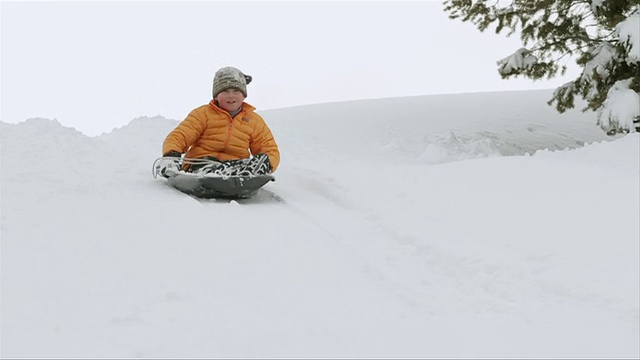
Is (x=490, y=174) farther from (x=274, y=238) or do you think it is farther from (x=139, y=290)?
(x=139, y=290)

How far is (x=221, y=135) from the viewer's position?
6199mm

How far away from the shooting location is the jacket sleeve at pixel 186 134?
233 inches

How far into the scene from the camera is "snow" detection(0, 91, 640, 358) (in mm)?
2768

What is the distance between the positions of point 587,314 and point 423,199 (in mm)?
2712

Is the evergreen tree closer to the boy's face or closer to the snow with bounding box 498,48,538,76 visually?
the snow with bounding box 498,48,538,76

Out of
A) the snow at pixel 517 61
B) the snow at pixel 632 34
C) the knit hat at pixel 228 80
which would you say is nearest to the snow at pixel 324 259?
the snow at pixel 632 34

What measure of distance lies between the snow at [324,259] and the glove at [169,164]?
0.58ft

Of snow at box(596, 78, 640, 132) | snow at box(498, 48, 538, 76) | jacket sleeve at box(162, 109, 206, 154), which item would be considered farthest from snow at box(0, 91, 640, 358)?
snow at box(498, 48, 538, 76)

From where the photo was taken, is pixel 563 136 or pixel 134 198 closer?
pixel 134 198

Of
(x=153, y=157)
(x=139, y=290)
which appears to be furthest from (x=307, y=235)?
(x=153, y=157)

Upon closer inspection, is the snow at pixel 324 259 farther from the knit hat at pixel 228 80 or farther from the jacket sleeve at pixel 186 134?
the knit hat at pixel 228 80

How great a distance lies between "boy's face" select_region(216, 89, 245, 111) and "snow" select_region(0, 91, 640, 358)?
941 mm

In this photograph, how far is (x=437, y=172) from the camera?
668 cm

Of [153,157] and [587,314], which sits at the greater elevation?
[153,157]
